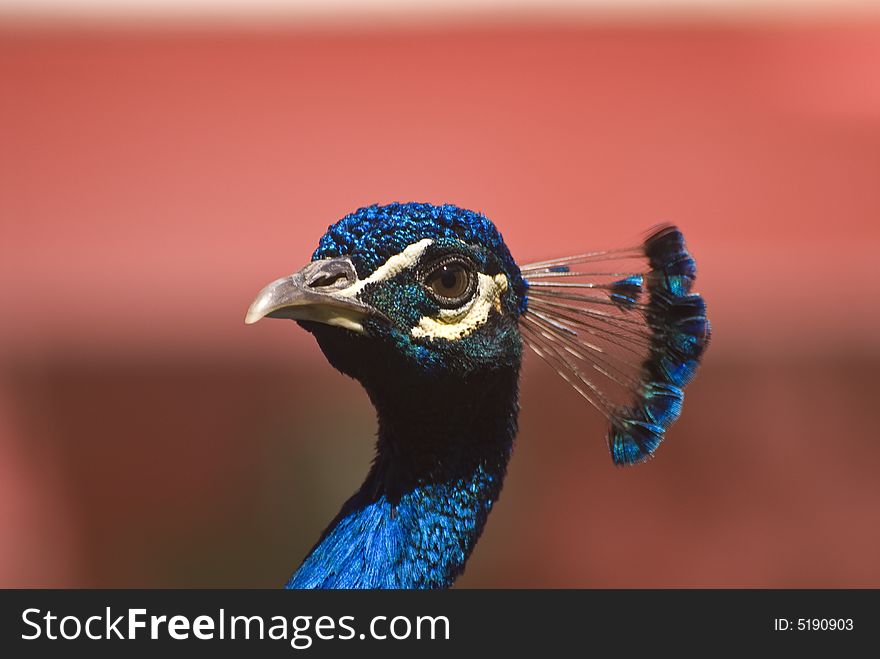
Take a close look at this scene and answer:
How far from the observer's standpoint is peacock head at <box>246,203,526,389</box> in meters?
1.10

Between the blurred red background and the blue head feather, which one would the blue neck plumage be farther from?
the blurred red background

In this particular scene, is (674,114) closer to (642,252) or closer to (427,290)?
(642,252)

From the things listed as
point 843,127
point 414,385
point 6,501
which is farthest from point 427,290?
point 843,127

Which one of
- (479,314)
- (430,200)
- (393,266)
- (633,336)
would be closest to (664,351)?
(633,336)

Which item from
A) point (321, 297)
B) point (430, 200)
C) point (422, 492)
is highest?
point (430, 200)

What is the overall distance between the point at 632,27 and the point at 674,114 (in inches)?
14.4

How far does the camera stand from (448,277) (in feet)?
3.77

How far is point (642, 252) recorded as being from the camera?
1.29 metres

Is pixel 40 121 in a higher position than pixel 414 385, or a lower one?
higher

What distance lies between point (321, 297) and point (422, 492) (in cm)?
29

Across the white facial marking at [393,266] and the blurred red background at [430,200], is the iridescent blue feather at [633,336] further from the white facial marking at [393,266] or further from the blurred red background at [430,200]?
the blurred red background at [430,200]

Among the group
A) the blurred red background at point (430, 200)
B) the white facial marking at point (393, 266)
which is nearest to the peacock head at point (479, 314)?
the white facial marking at point (393, 266)

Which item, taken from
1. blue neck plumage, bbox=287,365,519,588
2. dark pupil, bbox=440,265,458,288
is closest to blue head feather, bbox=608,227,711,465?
blue neck plumage, bbox=287,365,519,588

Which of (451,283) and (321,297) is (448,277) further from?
(321,297)
